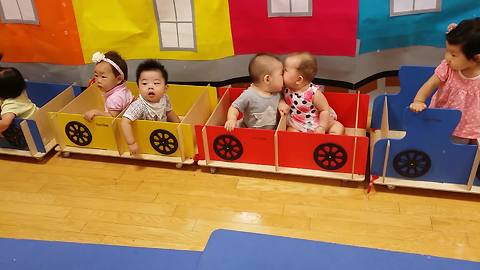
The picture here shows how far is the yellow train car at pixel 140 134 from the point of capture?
1.84 m

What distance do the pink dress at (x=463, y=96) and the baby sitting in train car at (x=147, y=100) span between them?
1022 mm

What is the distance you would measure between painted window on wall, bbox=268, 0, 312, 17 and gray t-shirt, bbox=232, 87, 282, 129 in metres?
0.33

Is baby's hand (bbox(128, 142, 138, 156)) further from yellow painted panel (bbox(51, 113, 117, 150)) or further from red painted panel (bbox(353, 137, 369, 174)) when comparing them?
red painted panel (bbox(353, 137, 369, 174))

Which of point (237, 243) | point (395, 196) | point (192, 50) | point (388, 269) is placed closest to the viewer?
point (388, 269)

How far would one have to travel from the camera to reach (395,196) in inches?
66.5

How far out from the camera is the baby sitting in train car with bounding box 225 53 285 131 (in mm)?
1814

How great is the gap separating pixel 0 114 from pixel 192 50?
32.7 inches

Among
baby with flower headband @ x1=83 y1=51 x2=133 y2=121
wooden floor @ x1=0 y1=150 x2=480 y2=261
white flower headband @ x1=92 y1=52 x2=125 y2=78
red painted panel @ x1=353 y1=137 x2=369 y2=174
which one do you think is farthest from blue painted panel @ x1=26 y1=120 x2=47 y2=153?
red painted panel @ x1=353 y1=137 x2=369 y2=174

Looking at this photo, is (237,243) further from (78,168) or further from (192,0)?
(192,0)

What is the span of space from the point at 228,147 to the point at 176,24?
2.00ft

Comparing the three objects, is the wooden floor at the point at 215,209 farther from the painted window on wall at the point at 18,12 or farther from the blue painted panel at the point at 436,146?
the painted window on wall at the point at 18,12

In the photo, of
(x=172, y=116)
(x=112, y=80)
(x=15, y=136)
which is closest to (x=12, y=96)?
(x=15, y=136)

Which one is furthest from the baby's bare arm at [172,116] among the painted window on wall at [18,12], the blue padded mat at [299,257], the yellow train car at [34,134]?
the blue padded mat at [299,257]

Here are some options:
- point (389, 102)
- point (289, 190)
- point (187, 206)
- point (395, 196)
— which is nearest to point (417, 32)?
point (389, 102)
